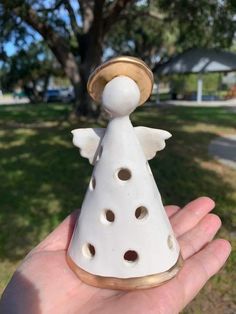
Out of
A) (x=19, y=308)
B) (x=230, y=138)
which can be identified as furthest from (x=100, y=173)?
(x=230, y=138)

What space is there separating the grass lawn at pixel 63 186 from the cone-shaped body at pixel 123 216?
160cm

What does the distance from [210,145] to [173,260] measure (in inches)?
287

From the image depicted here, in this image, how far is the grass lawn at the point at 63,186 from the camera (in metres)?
4.04

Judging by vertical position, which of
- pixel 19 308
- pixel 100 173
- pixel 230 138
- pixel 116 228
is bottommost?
pixel 230 138

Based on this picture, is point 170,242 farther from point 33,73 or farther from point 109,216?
point 33,73

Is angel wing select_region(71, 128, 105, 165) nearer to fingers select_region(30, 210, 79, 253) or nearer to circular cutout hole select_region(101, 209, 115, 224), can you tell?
circular cutout hole select_region(101, 209, 115, 224)

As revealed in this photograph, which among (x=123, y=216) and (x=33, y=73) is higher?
(x=123, y=216)

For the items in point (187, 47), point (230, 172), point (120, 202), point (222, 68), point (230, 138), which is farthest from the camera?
point (187, 47)

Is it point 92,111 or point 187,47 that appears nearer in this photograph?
point 92,111

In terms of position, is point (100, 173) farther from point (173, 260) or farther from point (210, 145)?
point (210, 145)

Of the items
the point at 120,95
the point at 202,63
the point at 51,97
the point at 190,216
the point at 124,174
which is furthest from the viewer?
the point at 51,97

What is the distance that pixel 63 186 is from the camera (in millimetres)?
6059

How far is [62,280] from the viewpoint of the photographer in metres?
2.29

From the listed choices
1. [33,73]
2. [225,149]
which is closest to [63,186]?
[225,149]
